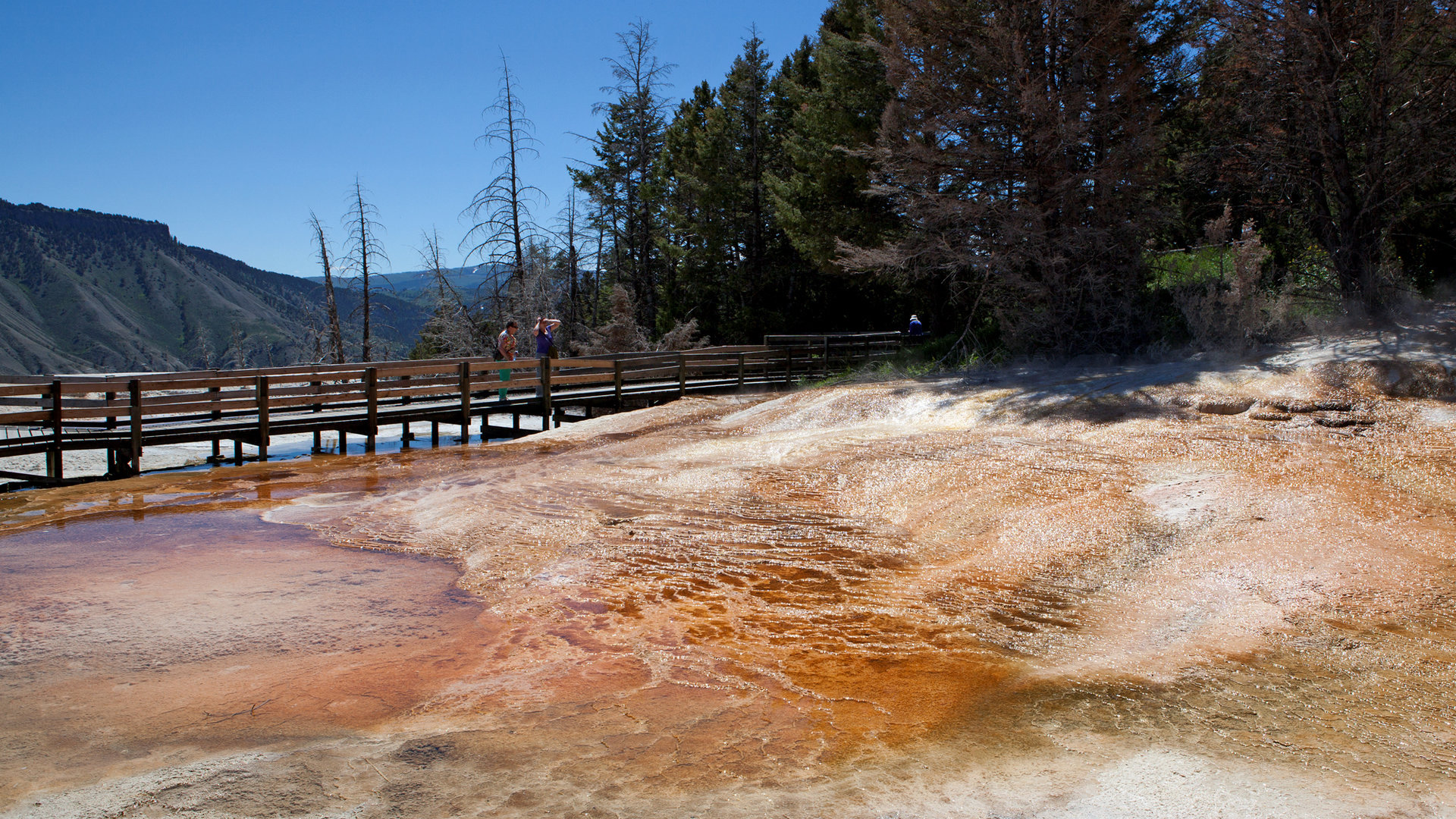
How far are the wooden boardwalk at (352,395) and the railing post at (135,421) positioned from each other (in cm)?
2

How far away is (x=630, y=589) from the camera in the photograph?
244 inches

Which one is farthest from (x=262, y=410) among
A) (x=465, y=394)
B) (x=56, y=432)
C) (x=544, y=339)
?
(x=544, y=339)

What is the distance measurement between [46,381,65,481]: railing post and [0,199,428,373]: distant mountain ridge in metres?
107

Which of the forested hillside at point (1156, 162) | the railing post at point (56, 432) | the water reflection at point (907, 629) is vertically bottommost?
the water reflection at point (907, 629)

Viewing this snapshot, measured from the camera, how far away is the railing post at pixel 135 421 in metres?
12.6

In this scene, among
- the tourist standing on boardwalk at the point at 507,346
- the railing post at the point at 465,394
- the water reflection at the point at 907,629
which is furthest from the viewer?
the tourist standing on boardwalk at the point at 507,346

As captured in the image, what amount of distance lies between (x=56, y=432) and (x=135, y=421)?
38.0 inches

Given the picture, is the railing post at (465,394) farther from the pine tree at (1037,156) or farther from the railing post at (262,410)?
the pine tree at (1037,156)

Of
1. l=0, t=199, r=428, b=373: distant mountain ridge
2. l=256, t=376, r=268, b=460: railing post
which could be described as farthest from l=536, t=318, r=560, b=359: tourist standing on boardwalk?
l=0, t=199, r=428, b=373: distant mountain ridge

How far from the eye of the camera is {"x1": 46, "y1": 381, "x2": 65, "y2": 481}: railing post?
1203cm

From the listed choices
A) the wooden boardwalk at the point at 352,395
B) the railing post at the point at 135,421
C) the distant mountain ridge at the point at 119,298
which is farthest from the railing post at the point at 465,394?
the distant mountain ridge at the point at 119,298

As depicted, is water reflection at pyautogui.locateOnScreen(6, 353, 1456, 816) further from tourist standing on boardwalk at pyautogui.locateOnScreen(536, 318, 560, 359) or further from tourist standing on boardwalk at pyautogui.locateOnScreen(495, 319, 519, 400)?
tourist standing on boardwalk at pyautogui.locateOnScreen(536, 318, 560, 359)

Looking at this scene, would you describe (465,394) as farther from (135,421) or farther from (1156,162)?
(1156,162)

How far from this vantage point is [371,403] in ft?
50.5
